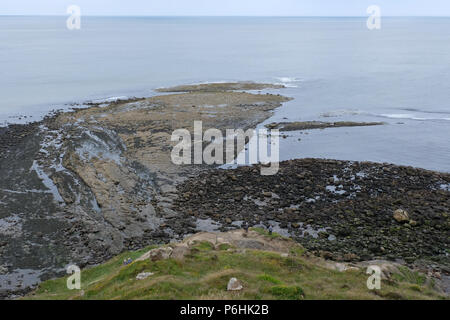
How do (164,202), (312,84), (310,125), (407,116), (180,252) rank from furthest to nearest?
(312,84), (407,116), (310,125), (164,202), (180,252)

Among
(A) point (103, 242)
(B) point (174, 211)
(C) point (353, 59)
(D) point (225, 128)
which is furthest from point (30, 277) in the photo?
(C) point (353, 59)

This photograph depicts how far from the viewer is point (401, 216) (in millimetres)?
37406

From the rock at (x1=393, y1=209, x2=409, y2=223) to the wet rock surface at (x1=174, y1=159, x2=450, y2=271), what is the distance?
1.18ft

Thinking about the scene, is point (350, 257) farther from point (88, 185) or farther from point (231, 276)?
point (88, 185)

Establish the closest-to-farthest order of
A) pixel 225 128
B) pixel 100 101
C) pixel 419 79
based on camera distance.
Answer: pixel 225 128
pixel 100 101
pixel 419 79

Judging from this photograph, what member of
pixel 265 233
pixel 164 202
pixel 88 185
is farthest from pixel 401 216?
pixel 88 185

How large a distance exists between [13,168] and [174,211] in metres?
23.8

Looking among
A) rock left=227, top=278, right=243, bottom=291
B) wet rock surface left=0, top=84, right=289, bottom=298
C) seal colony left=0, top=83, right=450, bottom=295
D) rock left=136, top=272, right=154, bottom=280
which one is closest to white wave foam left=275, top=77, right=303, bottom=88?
wet rock surface left=0, top=84, right=289, bottom=298

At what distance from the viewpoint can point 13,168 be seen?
50219 millimetres

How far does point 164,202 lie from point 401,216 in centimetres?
2366

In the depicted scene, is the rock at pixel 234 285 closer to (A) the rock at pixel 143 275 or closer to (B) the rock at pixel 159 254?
(A) the rock at pixel 143 275

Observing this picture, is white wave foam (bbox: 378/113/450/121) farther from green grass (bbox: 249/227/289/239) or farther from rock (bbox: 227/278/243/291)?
rock (bbox: 227/278/243/291)

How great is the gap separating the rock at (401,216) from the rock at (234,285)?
75.5 ft

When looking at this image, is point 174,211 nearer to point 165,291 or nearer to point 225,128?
point 165,291
